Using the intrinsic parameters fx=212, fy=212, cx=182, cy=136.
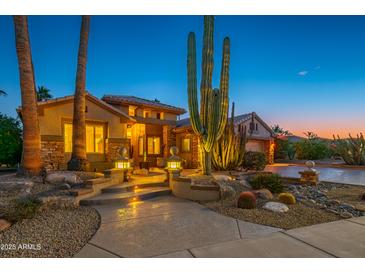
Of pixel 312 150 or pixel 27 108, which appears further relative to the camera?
pixel 312 150

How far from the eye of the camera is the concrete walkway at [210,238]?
9.61ft

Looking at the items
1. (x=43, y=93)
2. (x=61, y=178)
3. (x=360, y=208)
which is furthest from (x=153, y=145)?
(x=360, y=208)

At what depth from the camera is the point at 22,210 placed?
4211mm

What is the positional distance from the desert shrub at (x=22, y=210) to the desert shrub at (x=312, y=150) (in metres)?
22.1

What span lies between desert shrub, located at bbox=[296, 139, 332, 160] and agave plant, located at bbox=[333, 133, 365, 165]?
564cm

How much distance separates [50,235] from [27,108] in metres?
5.30

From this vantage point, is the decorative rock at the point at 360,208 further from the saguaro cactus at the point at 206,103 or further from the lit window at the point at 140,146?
the lit window at the point at 140,146

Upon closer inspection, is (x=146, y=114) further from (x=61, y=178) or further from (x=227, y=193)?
(x=227, y=193)

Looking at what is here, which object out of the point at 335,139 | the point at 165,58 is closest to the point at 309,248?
the point at 165,58

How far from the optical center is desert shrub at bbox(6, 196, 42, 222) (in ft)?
13.3

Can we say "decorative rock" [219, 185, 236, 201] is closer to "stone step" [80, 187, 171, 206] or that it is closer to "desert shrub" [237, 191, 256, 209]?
"desert shrub" [237, 191, 256, 209]

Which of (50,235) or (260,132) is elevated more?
(260,132)

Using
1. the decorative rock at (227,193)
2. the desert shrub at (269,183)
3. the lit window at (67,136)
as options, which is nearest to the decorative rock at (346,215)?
the desert shrub at (269,183)

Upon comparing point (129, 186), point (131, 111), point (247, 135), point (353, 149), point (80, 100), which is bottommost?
point (129, 186)
